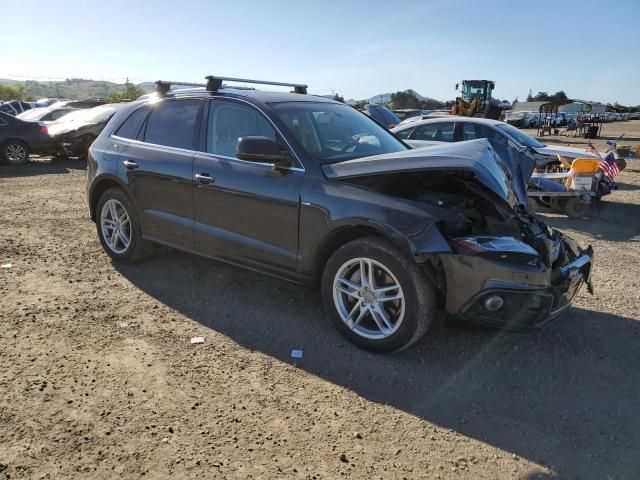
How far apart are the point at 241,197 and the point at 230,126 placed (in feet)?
2.29

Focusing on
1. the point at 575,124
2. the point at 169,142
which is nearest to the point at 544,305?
the point at 169,142

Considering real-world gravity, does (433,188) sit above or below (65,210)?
above

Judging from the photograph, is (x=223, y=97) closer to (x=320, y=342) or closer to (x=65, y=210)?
(x=320, y=342)

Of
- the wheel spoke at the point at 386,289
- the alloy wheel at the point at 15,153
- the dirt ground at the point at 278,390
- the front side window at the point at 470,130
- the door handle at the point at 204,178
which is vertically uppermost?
the front side window at the point at 470,130

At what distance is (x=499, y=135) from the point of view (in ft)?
29.8

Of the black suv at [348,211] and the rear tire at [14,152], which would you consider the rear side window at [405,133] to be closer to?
the black suv at [348,211]

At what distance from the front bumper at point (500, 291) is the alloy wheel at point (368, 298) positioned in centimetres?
37

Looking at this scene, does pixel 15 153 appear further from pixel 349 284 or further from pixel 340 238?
pixel 349 284

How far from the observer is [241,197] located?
4031mm

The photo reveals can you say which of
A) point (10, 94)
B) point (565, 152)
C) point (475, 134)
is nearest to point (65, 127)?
point (475, 134)

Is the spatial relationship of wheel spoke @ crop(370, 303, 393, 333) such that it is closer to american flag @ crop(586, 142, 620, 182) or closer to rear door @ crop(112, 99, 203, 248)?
rear door @ crop(112, 99, 203, 248)

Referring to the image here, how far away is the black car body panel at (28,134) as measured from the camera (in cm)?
1377

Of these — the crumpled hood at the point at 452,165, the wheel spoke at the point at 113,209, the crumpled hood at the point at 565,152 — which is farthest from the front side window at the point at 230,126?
the crumpled hood at the point at 565,152

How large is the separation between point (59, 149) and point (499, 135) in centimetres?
1202
